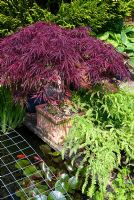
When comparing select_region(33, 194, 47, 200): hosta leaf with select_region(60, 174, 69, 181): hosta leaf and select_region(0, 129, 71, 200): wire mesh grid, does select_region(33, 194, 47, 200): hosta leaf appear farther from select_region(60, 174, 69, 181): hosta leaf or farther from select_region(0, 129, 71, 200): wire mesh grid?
select_region(60, 174, 69, 181): hosta leaf

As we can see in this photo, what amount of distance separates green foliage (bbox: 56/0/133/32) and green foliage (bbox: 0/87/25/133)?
1.53 meters

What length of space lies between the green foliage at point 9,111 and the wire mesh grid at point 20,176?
0.71ft

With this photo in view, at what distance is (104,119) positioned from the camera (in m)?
2.95

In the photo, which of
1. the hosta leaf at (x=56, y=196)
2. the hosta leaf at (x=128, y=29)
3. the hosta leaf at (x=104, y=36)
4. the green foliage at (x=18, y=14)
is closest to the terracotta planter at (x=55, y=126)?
the hosta leaf at (x=56, y=196)

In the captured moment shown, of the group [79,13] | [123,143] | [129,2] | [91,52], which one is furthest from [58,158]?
[129,2]

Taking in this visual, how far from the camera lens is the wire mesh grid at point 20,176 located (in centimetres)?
262

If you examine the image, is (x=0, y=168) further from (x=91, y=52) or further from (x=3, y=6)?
(x=3, y=6)

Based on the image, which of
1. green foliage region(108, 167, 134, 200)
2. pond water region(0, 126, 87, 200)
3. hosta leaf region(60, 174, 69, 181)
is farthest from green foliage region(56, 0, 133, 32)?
green foliage region(108, 167, 134, 200)

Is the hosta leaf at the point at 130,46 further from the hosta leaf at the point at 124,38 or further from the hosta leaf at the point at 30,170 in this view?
the hosta leaf at the point at 30,170

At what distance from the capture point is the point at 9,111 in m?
3.40

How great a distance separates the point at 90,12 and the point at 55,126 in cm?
220

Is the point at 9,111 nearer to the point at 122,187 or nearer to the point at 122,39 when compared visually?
the point at 122,187

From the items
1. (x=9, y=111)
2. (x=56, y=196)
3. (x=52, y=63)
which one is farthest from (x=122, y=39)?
(x=56, y=196)

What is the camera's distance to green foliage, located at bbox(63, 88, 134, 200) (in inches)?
96.0
